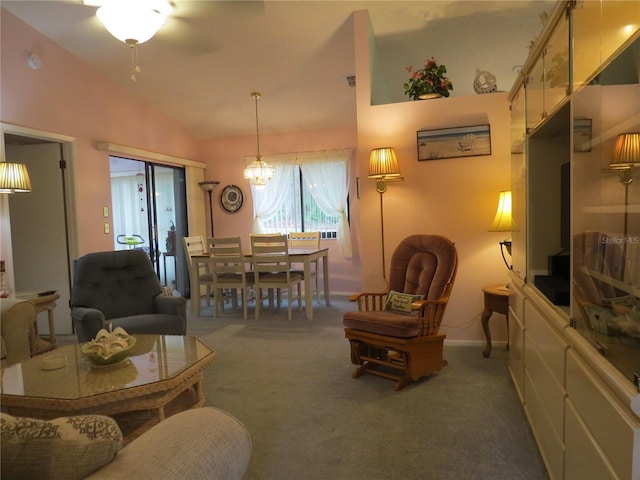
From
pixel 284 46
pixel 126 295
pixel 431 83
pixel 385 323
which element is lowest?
pixel 385 323

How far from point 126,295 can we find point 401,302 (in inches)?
89.0

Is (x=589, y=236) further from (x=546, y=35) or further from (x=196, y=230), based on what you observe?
(x=196, y=230)

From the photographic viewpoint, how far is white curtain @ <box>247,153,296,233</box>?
6.36m

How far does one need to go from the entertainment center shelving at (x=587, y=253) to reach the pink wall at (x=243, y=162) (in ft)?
13.0

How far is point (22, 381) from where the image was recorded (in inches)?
79.7

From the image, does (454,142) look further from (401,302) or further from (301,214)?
(301,214)

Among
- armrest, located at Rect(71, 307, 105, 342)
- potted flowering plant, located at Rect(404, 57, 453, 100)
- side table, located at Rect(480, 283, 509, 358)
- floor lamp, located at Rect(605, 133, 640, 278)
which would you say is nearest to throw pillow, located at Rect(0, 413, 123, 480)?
floor lamp, located at Rect(605, 133, 640, 278)

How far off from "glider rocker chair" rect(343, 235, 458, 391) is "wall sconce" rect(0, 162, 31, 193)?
9.32 ft

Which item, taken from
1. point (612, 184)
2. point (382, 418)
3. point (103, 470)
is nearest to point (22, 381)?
point (103, 470)

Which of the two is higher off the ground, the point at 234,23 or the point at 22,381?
the point at 234,23

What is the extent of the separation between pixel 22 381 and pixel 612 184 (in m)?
2.61

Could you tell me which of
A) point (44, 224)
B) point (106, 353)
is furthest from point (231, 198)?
point (106, 353)

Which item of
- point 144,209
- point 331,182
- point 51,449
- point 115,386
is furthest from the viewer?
point 331,182

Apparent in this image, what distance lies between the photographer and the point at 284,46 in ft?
14.0
